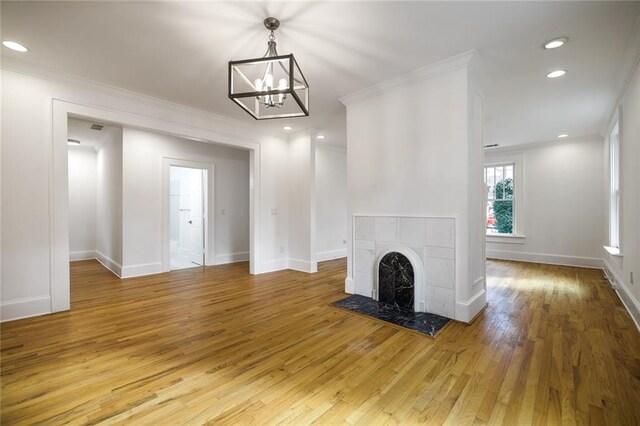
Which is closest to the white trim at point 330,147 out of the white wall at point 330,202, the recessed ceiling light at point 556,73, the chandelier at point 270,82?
the white wall at point 330,202

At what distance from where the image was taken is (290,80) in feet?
6.01

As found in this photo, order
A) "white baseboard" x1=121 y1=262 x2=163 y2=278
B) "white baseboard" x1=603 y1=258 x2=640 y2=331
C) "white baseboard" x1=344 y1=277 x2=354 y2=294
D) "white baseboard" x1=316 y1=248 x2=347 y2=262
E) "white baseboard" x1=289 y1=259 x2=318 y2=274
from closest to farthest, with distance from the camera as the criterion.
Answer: "white baseboard" x1=603 y1=258 x2=640 y2=331 → "white baseboard" x1=344 y1=277 x2=354 y2=294 → "white baseboard" x1=121 y1=262 x2=163 y2=278 → "white baseboard" x1=289 y1=259 x2=318 y2=274 → "white baseboard" x1=316 y1=248 x2=347 y2=262

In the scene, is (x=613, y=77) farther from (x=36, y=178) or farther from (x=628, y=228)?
(x=36, y=178)

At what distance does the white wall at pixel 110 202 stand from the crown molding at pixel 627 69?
6753 millimetres

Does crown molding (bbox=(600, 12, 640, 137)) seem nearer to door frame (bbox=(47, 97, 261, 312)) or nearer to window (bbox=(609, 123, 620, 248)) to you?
window (bbox=(609, 123, 620, 248))

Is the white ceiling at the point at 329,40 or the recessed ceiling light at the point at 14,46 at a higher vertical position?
the recessed ceiling light at the point at 14,46

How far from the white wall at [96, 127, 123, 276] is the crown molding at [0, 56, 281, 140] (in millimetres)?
1701

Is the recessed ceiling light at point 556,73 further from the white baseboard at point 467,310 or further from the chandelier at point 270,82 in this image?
the chandelier at point 270,82

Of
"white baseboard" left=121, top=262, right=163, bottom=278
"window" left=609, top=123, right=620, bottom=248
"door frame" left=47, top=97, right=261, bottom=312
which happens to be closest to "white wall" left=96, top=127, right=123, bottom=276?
"white baseboard" left=121, top=262, right=163, bottom=278

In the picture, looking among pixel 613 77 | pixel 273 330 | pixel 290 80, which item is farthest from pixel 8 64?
pixel 613 77

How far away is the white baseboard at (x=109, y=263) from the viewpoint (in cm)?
491

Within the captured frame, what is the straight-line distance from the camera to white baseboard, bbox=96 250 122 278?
4.91 meters

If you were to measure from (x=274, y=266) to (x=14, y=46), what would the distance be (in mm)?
4260

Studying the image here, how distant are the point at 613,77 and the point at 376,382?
4293 millimetres
